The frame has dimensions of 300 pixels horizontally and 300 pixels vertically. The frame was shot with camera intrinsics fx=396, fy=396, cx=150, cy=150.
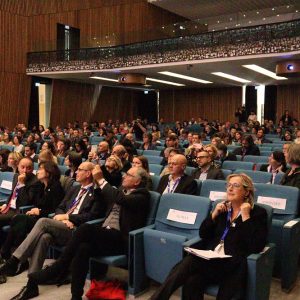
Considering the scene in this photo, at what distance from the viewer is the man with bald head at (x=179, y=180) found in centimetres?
407

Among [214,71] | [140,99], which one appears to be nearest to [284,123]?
[214,71]

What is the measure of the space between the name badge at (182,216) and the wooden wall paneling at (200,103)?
1717cm

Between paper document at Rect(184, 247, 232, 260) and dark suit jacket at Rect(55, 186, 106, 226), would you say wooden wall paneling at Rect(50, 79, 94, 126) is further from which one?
paper document at Rect(184, 247, 232, 260)

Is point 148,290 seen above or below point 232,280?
below

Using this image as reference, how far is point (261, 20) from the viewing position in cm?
1603

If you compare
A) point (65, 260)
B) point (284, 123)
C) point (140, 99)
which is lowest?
point (65, 260)

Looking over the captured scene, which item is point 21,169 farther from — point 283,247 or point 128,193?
point 283,247

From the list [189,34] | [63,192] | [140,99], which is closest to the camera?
[63,192]

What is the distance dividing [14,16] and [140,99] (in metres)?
9.10

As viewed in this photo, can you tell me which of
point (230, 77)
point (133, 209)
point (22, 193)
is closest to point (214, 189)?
point (133, 209)

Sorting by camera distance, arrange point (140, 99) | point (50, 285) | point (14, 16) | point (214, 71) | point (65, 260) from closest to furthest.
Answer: point (65, 260) → point (50, 285) → point (214, 71) → point (14, 16) → point (140, 99)

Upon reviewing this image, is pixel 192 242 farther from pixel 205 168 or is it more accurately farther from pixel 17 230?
pixel 205 168

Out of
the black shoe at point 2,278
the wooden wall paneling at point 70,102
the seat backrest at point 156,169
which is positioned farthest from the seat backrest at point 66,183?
the wooden wall paneling at point 70,102

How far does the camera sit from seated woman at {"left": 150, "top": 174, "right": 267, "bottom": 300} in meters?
2.68
